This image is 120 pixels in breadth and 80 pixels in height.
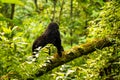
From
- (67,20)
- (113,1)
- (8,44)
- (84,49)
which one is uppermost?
(113,1)

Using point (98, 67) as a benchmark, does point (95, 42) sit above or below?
above

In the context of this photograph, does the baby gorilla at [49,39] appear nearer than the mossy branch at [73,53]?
No

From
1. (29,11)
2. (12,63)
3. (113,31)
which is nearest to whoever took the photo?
(12,63)

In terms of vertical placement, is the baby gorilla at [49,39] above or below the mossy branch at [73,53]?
above

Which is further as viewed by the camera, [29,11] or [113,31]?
[29,11]

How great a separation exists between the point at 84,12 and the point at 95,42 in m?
6.12

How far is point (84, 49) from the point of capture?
163 inches

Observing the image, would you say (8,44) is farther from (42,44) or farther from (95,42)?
(95,42)

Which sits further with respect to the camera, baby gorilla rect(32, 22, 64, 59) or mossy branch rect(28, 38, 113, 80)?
baby gorilla rect(32, 22, 64, 59)

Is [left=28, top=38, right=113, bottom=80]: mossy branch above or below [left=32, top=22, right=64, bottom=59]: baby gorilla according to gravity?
below

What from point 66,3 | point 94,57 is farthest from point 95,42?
point 66,3

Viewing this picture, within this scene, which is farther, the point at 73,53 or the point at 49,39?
the point at 49,39

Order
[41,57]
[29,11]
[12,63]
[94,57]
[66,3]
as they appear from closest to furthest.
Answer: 1. [12,63]
2. [41,57]
3. [94,57]
4. [29,11]
5. [66,3]

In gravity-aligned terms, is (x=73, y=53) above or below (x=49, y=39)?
below
